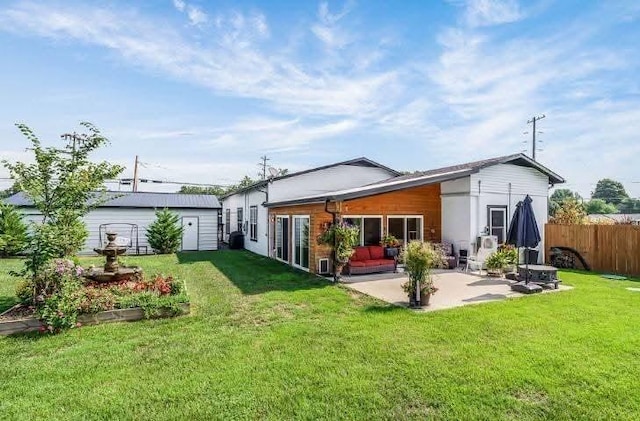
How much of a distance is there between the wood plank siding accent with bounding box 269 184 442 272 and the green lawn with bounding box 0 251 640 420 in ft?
13.5

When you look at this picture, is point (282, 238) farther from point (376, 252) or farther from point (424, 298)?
point (424, 298)

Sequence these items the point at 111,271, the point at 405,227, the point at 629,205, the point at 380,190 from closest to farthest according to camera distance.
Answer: the point at 111,271, the point at 380,190, the point at 405,227, the point at 629,205

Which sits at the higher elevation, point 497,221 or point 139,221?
point 497,221

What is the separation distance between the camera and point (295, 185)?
51.3ft

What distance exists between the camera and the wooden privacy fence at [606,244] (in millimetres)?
11516

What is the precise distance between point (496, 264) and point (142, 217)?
58.1 feet

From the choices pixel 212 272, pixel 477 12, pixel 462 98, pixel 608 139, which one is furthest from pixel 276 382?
pixel 608 139

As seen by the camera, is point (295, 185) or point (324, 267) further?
point (295, 185)

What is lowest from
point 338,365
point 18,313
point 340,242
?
point 338,365

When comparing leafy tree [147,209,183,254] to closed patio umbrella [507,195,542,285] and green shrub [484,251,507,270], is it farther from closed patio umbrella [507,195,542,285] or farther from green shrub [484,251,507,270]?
closed patio umbrella [507,195,542,285]

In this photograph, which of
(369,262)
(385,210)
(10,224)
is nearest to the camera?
(369,262)

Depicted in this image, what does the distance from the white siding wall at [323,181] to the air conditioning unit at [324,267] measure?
511 centimetres

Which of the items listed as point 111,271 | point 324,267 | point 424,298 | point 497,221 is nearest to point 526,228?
point 497,221

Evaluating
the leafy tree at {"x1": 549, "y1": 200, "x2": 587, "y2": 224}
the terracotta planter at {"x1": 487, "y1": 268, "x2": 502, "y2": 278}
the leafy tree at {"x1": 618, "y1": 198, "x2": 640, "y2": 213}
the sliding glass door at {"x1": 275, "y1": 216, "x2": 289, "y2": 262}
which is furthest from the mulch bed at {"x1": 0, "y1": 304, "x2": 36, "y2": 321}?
the leafy tree at {"x1": 618, "y1": 198, "x2": 640, "y2": 213}
